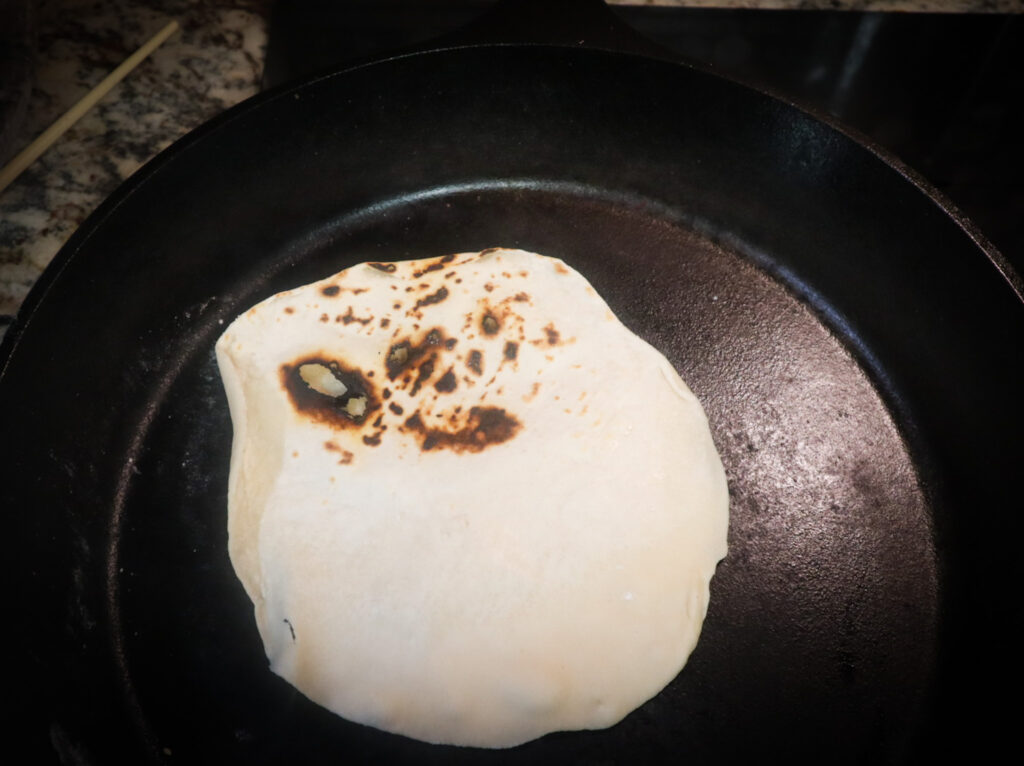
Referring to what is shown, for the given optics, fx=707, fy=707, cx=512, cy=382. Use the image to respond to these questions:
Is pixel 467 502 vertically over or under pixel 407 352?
under

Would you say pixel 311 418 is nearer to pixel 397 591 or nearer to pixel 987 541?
pixel 397 591

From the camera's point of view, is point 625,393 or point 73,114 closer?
point 625,393

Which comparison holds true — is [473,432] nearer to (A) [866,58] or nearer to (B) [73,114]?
(B) [73,114]

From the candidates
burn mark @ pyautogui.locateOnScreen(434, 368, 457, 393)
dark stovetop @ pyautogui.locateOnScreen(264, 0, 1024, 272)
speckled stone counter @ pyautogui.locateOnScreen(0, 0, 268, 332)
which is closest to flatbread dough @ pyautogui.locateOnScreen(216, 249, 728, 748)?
burn mark @ pyautogui.locateOnScreen(434, 368, 457, 393)

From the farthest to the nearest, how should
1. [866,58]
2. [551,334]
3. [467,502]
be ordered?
1. [866,58]
2. [551,334]
3. [467,502]

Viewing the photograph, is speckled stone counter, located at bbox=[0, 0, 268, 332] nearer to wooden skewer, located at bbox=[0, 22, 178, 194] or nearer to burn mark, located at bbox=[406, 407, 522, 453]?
wooden skewer, located at bbox=[0, 22, 178, 194]

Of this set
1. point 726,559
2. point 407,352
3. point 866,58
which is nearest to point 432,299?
point 407,352
